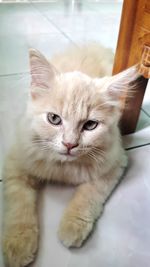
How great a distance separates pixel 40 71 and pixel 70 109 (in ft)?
0.45

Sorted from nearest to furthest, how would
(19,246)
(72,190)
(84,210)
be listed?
(19,246)
(84,210)
(72,190)

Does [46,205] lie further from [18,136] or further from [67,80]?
[67,80]

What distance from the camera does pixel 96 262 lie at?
86 cm

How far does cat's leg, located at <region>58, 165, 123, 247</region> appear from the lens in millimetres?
862

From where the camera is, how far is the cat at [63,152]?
854 millimetres

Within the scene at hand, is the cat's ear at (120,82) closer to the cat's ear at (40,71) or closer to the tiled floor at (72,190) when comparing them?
the cat's ear at (40,71)

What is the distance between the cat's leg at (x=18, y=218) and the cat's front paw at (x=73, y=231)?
0.24 feet

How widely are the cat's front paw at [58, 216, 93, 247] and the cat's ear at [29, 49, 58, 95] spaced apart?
38 centimetres

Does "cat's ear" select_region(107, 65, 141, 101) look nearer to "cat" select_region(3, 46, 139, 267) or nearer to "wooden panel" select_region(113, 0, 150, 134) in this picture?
"cat" select_region(3, 46, 139, 267)

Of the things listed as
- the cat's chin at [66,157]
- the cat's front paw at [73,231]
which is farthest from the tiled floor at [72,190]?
the cat's chin at [66,157]

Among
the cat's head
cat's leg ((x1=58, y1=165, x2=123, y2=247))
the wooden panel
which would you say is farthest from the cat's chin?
the wooden panel

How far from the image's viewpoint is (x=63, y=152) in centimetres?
86

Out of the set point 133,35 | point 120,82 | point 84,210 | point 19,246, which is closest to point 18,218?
point 19,246

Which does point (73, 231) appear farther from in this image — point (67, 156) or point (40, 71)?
point (40, 71)
